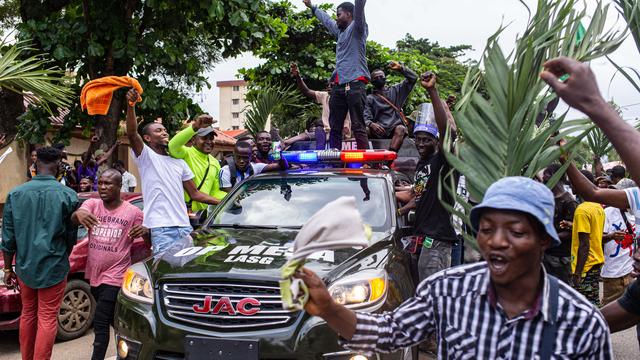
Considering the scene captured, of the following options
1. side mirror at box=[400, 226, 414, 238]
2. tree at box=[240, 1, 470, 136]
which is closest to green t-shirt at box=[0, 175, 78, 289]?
side mirror at box=[400, 226, 414, 238]

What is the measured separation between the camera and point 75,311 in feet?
20.4

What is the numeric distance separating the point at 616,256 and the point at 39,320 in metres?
5.62

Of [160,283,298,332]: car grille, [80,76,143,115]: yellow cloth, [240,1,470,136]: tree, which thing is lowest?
[160,283,298,332]: car grille

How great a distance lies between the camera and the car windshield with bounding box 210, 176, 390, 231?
16.3ft

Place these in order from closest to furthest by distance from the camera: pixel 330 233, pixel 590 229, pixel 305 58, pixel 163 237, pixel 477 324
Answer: pixel 330 233
pixel 477 324
pixel 163 237
pixel 590 229
pixel 305 58

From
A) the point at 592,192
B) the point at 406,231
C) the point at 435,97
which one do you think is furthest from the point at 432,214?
the point at 592,192

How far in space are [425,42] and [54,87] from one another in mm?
36547

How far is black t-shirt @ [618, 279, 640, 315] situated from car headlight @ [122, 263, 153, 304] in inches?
113

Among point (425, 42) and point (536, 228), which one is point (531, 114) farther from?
point (425, 42)

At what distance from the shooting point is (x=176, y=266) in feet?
13.2

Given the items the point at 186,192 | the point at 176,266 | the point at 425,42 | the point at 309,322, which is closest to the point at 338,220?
the point at 309,322

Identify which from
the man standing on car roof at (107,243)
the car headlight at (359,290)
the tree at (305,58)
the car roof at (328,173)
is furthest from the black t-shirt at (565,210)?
the tree at (305,58)

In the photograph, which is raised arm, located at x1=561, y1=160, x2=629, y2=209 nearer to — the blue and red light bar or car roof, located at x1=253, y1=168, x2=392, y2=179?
car roof, located at x1=253, y1=168, x2=392, y2=179

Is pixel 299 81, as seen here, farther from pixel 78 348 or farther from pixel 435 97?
pixel 435 97
